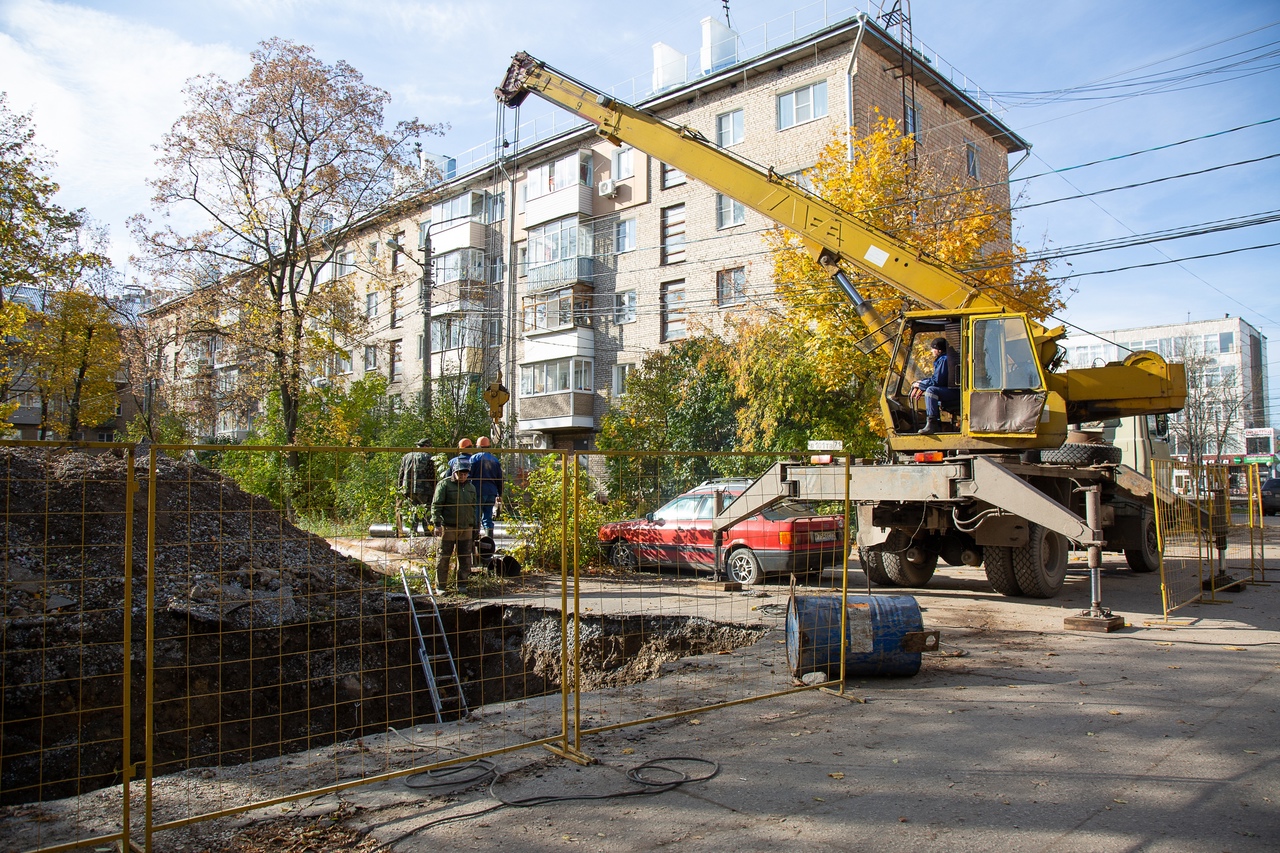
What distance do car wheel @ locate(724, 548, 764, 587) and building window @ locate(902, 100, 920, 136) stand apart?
18.5 metres

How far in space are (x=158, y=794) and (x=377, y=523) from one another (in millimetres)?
4896

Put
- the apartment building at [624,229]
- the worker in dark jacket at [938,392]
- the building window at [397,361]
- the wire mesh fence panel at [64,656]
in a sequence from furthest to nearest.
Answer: the building window at [397,361] → the apartment building at [624,229] → the worker in dark jacket at [938,392] → the wire mesh fence panel at [64,656]

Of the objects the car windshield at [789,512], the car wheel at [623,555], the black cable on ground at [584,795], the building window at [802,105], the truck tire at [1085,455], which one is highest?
the building window at [802,105]

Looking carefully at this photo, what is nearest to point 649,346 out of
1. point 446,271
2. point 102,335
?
point 446,271

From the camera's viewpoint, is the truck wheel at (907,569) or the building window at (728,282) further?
the building window at (728,282)

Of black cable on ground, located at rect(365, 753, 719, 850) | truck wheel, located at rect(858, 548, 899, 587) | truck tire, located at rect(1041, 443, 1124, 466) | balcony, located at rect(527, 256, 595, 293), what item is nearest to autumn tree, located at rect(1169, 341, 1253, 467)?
balcony, located at rect(527, 256, 595, 293)

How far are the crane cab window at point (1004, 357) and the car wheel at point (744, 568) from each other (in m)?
3.80

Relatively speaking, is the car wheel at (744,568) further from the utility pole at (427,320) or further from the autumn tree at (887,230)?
the utility pole at (427,320)

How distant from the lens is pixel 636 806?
12.1ft

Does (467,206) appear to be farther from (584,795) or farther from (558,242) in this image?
(584,795)

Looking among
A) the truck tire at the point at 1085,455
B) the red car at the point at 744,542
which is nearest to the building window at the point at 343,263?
the red car at the point at 744,542

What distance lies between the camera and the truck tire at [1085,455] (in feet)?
36.4

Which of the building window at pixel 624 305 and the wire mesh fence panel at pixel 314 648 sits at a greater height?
the building window at pixel 624 305

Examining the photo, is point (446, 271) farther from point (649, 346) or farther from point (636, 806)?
point (636, 806)
